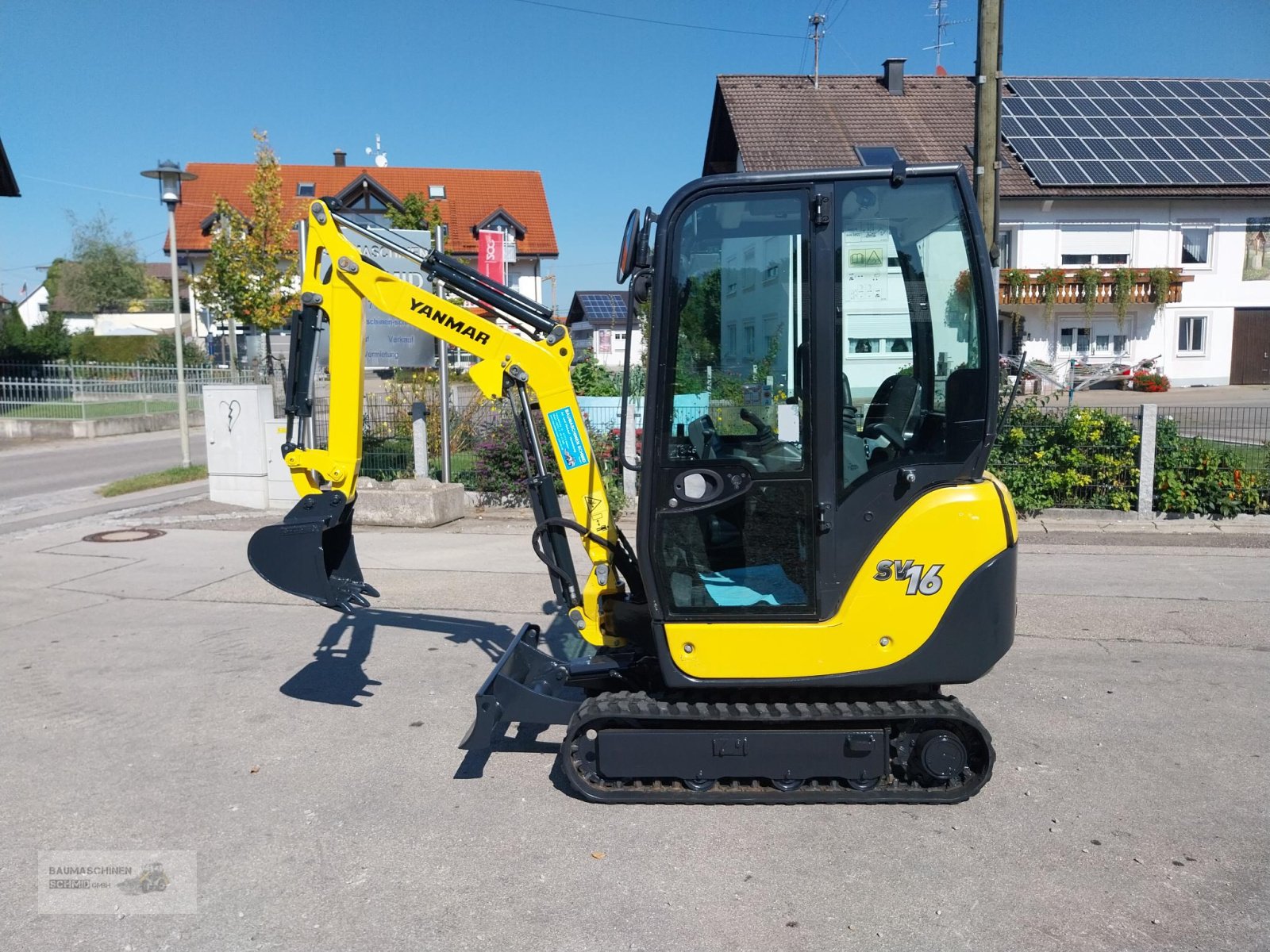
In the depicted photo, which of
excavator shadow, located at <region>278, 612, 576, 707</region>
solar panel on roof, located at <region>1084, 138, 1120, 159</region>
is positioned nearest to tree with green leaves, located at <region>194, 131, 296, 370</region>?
excavator shadow, located at <region>278, 612, 576, 707</region>

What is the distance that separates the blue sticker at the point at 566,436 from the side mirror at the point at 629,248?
2.61 feet

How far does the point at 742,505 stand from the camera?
4.18 metres

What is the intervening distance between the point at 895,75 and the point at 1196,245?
11.2 m

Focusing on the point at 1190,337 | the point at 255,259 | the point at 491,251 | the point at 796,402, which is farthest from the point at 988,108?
the point at 1190,337

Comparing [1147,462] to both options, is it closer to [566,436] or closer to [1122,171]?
[566,436]

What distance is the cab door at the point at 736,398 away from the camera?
4.12m

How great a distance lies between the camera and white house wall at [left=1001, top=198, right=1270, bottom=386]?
3067 cm

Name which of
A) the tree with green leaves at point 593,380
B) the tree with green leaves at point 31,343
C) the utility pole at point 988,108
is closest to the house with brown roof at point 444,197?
the tree with green leaves at point 31,343

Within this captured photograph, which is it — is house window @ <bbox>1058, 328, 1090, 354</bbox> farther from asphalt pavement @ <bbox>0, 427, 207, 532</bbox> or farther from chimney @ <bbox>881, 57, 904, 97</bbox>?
asphalt pavement @ <bbox>0, 427, 207, 532</bbox>

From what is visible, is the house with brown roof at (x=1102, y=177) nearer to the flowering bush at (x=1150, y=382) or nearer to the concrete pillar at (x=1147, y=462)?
the flowering bush at (x=1150, y=382)

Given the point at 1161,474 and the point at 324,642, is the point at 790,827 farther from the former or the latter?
the point at 1161,474

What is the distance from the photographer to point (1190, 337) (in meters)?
32.3

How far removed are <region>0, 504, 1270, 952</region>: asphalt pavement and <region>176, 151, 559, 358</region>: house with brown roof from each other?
38339 millimetres

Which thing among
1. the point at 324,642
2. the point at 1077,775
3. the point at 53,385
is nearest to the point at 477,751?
the point at 324,642
